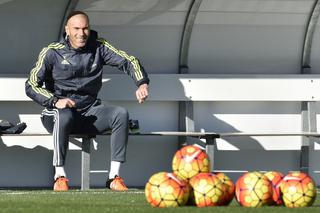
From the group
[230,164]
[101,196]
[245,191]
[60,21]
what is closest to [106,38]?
[60,21]

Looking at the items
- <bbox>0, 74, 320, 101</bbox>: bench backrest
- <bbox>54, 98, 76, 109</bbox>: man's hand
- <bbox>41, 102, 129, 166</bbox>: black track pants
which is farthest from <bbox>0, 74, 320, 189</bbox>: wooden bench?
<bbox>54, 98, 76, 109</bbox>: man's hand

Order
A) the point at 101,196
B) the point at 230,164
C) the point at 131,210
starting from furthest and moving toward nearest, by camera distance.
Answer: the point at 230,164 → the point at 101,196 → the point at 131,210

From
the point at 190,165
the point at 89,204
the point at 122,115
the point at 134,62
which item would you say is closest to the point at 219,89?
the point at 134,62

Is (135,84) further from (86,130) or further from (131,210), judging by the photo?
(131,210)

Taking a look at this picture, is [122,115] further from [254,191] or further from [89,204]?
[254,191]

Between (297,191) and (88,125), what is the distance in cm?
349

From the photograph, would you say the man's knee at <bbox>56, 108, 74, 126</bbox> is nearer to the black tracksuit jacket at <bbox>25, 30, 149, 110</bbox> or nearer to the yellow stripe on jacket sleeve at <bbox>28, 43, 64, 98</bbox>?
the yellow stripe on jacket sleeve at <bbox>28, 43, 64, 98</bbox>

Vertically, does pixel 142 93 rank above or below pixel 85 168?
above

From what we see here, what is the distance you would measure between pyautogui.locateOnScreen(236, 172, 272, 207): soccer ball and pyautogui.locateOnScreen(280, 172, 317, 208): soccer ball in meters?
0.11

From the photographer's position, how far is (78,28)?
1002 cm

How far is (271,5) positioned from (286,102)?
1139mm

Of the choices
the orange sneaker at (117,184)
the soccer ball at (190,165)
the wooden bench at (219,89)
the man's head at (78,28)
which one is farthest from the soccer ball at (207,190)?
the wooden bench at (219,89)

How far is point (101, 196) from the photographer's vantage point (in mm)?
8625

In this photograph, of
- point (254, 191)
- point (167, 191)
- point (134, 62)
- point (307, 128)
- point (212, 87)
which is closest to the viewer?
point (167, 191)
